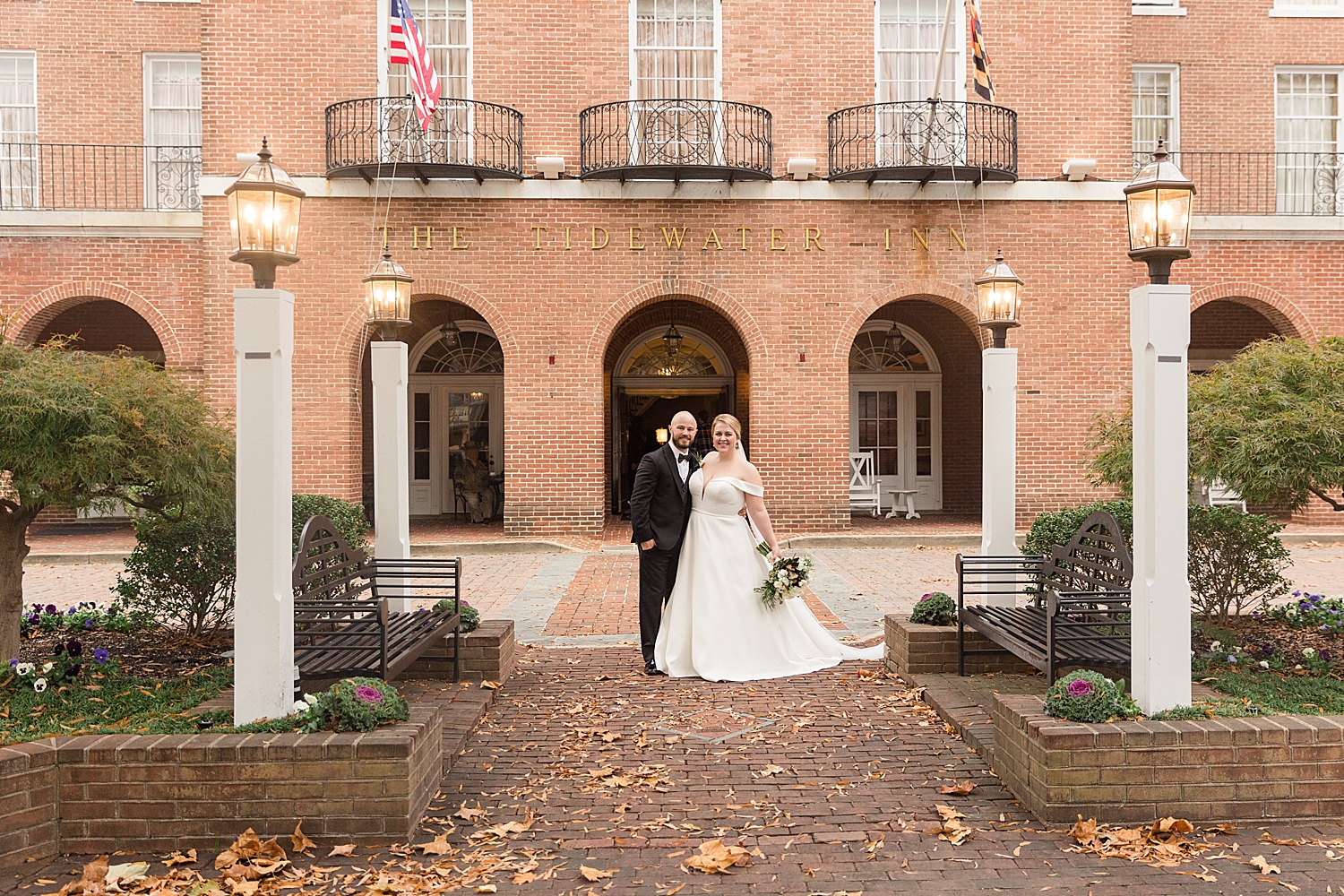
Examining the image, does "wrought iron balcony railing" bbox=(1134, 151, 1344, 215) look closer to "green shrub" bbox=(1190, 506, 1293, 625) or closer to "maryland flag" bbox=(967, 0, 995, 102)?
"maryland flag" bbox=(967, 0, 995, 102)

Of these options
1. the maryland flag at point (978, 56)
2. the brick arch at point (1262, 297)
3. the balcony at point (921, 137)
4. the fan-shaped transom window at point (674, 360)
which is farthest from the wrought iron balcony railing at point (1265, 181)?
the fan-shaped transom window at point (674, 360)

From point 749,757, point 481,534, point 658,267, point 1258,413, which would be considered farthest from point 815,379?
point 749,757

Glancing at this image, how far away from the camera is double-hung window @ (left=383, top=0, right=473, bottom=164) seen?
14305 millimetres

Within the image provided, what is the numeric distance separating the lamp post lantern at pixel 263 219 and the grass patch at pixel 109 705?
2086mm

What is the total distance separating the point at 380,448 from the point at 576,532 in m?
8.20

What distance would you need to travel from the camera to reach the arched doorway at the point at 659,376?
750 inches

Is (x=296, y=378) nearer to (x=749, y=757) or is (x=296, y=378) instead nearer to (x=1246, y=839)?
(x=749, y=757)

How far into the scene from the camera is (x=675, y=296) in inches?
589

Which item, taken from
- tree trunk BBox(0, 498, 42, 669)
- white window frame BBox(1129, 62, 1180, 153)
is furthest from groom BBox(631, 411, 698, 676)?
white window frame BBox(1129, 62, 1180, 153)

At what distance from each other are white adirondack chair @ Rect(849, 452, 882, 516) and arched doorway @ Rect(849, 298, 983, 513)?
1.92 ft

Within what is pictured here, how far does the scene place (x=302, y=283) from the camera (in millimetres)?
14578

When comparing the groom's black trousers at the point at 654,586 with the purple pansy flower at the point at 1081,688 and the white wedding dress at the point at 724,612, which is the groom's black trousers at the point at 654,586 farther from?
the purple pansy flower at the point at 1081,688

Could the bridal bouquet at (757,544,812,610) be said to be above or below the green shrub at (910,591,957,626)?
above

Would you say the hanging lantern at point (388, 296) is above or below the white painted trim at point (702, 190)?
below
